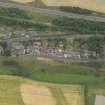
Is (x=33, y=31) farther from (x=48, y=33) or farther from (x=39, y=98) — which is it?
(x=39, y=98)

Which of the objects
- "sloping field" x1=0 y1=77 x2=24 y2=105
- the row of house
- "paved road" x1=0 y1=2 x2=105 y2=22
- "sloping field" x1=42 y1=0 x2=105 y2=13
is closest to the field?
"sloping field" x1=0 y1=77 x2=24 y2=105

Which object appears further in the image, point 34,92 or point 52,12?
point 52,12

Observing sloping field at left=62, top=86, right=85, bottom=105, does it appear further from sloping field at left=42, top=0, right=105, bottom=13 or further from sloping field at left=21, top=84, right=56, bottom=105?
sloping field at left=42, top=0, right=105, bottom=13

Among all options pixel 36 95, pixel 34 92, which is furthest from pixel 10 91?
pixel 36 95

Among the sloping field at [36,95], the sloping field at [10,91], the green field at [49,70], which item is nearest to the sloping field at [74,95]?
the green field at [49,70]

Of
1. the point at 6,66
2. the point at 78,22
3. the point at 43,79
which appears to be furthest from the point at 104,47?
the point at 6,66

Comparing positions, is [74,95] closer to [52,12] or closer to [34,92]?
[34,92]

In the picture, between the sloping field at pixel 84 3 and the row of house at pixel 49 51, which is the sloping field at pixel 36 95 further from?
the sloping field at pixel 84 3

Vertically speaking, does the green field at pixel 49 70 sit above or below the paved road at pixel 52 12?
below
